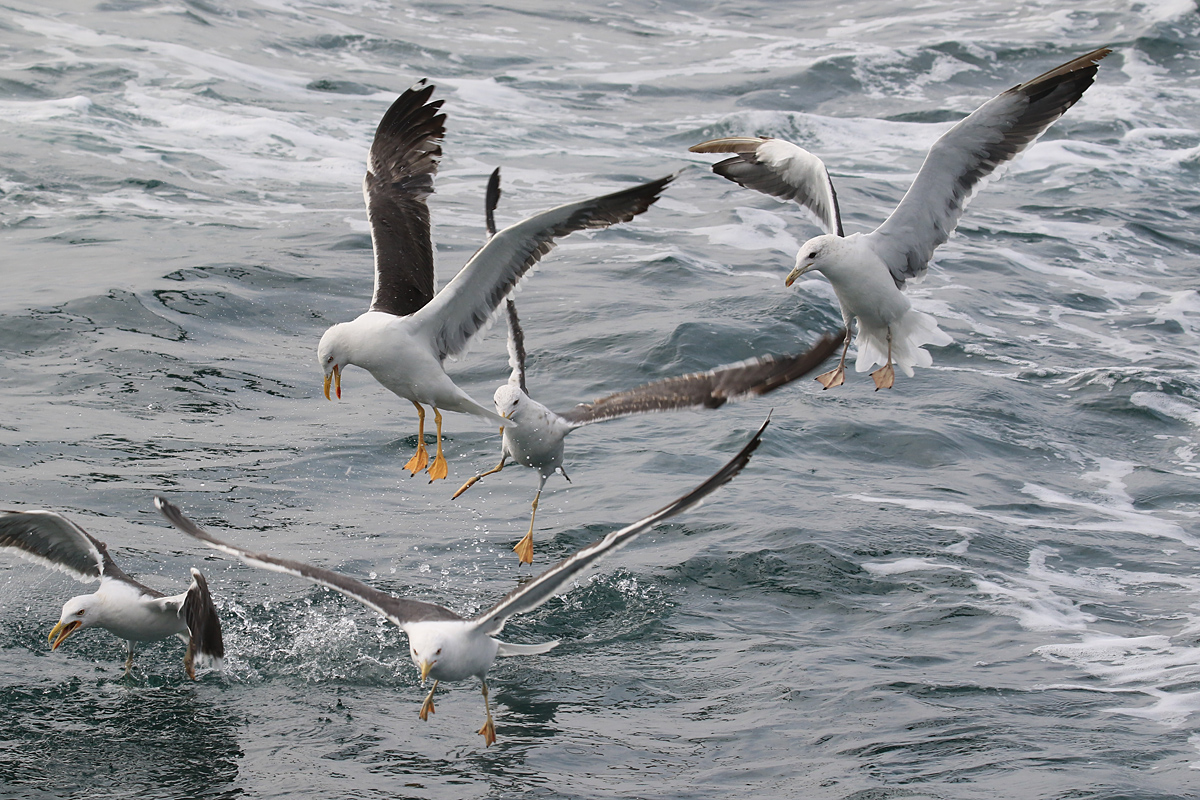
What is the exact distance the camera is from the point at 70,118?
1952 centimetres

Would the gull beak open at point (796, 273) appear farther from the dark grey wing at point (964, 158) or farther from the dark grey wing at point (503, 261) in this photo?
the dark grey wing at point (503, 261)

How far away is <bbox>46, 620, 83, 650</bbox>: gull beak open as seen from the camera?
24.2ft

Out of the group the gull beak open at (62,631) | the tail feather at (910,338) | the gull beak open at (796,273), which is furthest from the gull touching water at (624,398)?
the gull beak open at (62,631)

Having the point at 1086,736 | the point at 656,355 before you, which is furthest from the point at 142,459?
the point at 1086,736

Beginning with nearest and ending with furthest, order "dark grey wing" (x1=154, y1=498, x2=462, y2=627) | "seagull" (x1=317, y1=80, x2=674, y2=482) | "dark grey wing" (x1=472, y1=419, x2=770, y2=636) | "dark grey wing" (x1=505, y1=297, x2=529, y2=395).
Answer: "dark grey wing" (x1=472, y1=419, x2=770, y2=636), "dark grey wing" (x1=154, y1=498, x2=462, y2=627), "seagull" (x1=317, y1=80, x2=674, y2=482), "dark grey wing" (x1=505, y1=297, x2=529, y2=395)

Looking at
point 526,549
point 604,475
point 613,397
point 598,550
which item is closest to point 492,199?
point 613,397

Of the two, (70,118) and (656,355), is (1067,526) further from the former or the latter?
(70,118)

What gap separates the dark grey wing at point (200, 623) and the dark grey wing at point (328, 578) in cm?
28

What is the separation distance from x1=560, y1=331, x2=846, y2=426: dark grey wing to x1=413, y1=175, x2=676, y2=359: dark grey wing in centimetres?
97

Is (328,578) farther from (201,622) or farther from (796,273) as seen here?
(796,273)

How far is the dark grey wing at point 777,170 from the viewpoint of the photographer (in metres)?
10.0

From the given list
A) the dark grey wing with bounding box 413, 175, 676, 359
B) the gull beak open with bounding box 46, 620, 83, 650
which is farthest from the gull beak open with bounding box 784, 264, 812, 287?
the gull beak open with bounding box 46, 620, 83, 650

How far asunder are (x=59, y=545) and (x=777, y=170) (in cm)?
618

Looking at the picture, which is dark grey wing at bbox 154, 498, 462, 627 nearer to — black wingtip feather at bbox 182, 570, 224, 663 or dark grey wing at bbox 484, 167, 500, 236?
black wingtip feather at bbox 182, 570, 224, 663
